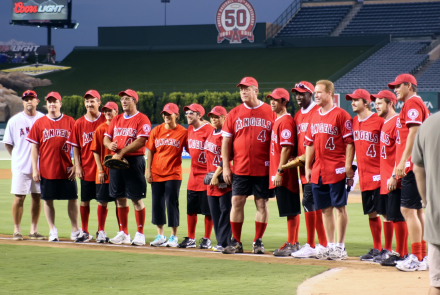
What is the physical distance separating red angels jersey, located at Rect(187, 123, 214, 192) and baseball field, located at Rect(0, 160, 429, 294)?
0.95 metres

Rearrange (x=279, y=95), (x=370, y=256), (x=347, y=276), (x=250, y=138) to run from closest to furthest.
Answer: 1. (x=347, y=276)
2. (x=370, y=256)
3. (x=279, y=95)
4. (x=250, y=138)

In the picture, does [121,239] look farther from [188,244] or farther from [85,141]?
[85,141]

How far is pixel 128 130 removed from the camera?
8.98 m

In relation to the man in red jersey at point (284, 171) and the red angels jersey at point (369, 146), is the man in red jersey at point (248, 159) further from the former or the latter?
the red angels jersey at point (369, 146)

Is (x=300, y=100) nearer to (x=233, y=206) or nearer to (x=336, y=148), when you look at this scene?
(x=336, y=148)

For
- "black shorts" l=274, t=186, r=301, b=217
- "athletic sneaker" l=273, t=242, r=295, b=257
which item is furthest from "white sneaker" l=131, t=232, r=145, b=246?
"black shorts" l=274, t=186, r=301, b=217

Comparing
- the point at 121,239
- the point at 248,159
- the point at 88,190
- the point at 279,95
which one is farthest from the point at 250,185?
the point at 88,190

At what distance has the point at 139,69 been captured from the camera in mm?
58875

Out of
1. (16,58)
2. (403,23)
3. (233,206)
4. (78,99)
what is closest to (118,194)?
(233,206)

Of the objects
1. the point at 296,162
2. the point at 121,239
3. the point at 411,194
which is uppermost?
the point at 296,162

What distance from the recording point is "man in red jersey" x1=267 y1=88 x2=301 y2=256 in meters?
7.82

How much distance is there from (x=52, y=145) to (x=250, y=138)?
10.0 feet

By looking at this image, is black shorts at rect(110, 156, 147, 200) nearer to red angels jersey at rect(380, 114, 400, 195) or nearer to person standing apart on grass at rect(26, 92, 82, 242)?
person standing apart on grass at rect(26, 92, 82, 242)

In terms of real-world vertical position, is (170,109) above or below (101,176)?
above
